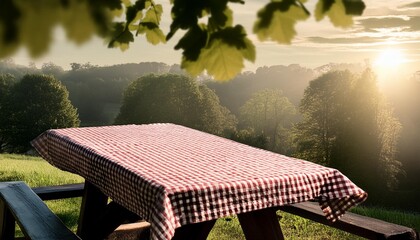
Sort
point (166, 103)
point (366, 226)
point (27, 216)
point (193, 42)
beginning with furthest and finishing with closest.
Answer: point (166, 103) → point (27, 216) → point (366, 226) → point (193, 42)

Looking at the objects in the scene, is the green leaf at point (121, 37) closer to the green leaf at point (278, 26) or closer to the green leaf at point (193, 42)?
the green leaf at point (193, 42)

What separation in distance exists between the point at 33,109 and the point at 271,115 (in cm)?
2248

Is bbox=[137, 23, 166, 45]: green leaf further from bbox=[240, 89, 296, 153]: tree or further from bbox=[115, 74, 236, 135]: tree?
bbox=[240, 89, 296, 153]: tree

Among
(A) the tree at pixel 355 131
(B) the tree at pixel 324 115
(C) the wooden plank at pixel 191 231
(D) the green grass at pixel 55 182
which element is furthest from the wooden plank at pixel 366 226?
(B) the tree at pixel 324 115

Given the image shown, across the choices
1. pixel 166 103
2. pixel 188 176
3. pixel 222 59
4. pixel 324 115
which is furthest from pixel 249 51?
pixel 166 103

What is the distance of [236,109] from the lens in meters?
76.1

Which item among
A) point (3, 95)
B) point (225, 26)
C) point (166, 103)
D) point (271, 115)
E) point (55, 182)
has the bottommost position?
point (271, 115)

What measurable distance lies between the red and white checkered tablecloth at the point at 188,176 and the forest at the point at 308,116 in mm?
26212

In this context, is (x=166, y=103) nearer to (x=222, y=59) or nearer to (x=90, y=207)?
(x=90, y=207)

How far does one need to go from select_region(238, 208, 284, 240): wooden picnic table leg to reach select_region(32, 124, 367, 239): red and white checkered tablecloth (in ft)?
1.36

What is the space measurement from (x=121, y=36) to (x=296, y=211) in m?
3.11

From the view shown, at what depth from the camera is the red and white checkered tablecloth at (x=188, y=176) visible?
353cm

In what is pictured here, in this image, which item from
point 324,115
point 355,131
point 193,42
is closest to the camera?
point 193,42

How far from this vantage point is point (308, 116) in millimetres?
33781
